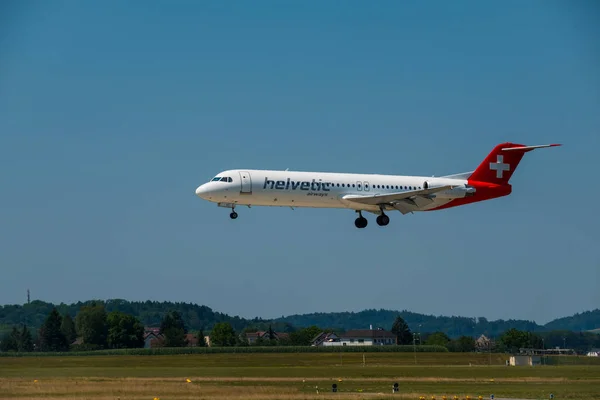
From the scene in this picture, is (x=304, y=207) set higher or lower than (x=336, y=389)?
higher

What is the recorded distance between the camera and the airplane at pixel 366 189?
211ft

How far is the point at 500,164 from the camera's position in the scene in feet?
248

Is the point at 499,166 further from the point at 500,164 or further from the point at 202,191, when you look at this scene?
the point at 202,191

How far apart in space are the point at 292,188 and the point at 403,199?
27.7ft

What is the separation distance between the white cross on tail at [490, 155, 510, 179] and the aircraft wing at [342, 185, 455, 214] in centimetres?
784

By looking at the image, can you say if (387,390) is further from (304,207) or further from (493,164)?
(493,164)

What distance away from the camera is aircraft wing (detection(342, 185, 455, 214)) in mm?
67312

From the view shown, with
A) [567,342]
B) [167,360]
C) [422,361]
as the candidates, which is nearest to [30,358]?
[167,360]

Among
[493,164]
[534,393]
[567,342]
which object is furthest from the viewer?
[567,342]

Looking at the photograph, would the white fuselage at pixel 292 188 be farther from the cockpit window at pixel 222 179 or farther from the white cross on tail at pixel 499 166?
the white cross on tail at pixel 499 166

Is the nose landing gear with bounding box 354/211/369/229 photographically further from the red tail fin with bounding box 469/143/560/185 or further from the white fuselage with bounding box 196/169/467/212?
the red tail fin with bounding box 469/143/560/185

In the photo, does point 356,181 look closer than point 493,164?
Yes

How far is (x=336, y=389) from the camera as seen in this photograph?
53.9 metres

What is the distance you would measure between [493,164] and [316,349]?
116ft
